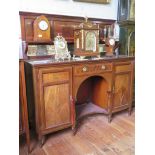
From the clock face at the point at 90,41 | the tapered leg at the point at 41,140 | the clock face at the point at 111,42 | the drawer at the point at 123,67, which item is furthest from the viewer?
the clock face at the point at 111,42

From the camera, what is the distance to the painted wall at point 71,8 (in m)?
2.07

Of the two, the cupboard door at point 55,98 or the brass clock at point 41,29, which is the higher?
the brass clock at point 41,29

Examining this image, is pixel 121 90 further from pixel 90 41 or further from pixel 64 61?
pixel 64 61

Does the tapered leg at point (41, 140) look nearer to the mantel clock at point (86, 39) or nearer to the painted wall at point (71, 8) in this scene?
the mantel clock at point (86, 39)

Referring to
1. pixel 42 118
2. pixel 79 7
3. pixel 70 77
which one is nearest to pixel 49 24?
pixel 79 7

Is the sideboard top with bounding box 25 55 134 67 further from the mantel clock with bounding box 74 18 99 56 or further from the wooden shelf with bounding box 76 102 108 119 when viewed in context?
the wooden shelf with bounding box 76 102 108 119

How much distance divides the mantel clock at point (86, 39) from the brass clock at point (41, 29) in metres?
0.36

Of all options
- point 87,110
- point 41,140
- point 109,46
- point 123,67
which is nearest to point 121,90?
point 123,67

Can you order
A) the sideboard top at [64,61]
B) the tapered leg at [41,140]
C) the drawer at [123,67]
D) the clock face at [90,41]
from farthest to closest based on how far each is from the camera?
the drawer at [123,67] → the clock face at [90,41] → the tapered leg at [41,140] → the sideboard top at [64,61]

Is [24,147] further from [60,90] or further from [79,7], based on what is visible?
[79,7]

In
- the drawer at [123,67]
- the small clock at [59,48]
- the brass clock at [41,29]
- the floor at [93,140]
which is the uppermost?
the brass clock at [41,29]

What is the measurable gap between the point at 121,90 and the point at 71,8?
1.32 meters

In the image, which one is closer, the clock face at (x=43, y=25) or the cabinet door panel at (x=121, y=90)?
the clock face at (x=43, y=25)

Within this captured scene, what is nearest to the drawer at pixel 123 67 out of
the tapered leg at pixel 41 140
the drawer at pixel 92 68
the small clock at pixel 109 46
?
the drawer at pixel 92 68
